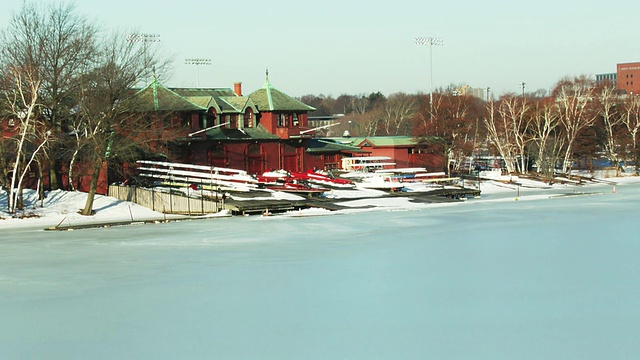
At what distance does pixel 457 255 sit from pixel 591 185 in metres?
47.0

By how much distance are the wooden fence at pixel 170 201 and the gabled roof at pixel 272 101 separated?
18.2m

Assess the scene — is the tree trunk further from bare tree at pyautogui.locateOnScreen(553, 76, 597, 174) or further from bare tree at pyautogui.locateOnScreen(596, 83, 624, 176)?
bare tree at pyautogui.locateOnScreen(596, 83, 624, 176)

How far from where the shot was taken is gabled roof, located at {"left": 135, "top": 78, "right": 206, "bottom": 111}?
45094 millimetres

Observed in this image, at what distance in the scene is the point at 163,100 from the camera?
5131 cm

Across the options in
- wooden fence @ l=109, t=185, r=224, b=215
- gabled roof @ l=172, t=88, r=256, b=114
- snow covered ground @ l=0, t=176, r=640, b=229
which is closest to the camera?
snow covered ground @ l=0, t=176, r=640, b=229

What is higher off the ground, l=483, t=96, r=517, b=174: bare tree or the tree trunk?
l=483, t=96, r=517, b=174: bare tree

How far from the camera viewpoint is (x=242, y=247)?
2522 centimetres

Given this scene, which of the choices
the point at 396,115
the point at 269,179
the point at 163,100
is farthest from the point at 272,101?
the point at 396,115

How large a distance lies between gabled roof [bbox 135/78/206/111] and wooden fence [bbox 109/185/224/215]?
15.7 ft

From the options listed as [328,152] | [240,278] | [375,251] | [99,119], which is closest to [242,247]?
[375,251]

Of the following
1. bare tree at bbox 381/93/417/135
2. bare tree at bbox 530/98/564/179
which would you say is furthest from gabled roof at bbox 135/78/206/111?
bare tree at bbox 381/93/417/135

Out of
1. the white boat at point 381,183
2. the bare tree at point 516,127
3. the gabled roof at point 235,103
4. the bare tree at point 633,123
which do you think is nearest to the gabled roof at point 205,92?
the gabled roof at point 235,103

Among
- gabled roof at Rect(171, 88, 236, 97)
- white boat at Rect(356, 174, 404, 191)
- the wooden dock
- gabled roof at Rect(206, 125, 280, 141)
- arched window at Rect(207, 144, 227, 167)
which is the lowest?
the wooden dock

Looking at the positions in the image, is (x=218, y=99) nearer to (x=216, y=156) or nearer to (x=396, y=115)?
(x=216, y=156)
